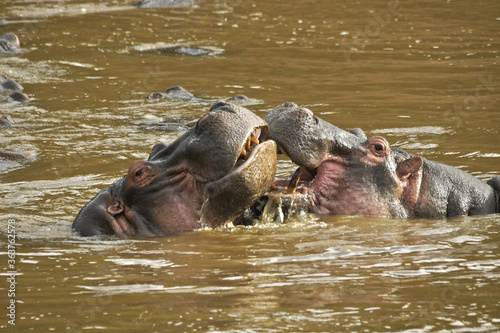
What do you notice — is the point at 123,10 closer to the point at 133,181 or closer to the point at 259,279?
the point at 133,181

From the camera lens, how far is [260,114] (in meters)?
10.5

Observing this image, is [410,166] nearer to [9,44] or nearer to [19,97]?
[19,97]

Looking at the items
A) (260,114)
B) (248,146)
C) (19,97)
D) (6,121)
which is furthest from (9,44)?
(248,146)

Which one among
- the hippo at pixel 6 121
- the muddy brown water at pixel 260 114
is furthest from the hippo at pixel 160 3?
the hippo at pixel 6 121

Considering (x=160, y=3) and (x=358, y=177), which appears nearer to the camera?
(x=358, y=177)

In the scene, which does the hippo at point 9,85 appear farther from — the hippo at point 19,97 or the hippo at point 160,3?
the hippo at point 160,3

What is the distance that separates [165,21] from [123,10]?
4.95 feet

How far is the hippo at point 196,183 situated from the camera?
5.49 m

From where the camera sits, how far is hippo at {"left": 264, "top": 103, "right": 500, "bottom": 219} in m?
5.86

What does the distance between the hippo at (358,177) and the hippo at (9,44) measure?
9.66m

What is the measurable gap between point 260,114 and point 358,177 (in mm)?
4517

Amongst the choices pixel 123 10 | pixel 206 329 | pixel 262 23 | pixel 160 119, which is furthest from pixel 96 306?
pixel 123 10

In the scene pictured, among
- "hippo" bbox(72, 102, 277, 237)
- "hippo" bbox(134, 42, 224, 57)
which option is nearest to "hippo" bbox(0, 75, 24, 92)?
"hippo" bbox(134, 42, 224, 57)

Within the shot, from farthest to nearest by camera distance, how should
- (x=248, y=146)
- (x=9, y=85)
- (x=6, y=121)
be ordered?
(x=9, y=85), (x=6, y=121), (x=248, y=146)
